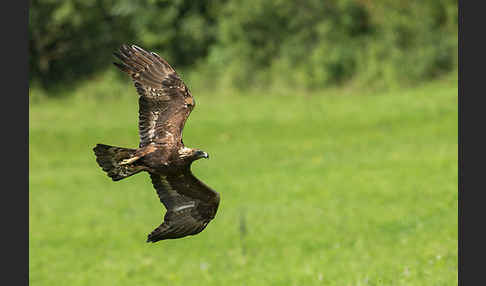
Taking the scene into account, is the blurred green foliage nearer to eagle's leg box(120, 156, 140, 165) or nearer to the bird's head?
the bird's head

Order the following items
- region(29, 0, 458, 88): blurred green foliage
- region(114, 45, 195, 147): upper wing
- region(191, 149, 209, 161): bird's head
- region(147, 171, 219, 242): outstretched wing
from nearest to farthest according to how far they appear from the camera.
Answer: region(191, 149, 209, 161): bird's head → region(114, 45, 195, 147): upper wing → region(147, 171, 219, 242): outstretched wing → region(29, 0, 458, 88): blurred green foliage

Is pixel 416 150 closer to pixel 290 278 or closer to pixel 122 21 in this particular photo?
pixel 290 278

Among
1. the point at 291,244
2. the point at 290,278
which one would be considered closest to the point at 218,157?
the point at 291,244

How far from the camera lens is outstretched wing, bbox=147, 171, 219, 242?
7646 millimetres

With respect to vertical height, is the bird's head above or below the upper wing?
below

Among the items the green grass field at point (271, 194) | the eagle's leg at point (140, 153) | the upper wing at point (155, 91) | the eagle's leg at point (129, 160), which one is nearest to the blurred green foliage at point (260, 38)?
the green grass field at point (271, 194)

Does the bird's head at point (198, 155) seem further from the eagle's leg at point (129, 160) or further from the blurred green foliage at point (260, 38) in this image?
the blurred green foliage at point (260, 38)

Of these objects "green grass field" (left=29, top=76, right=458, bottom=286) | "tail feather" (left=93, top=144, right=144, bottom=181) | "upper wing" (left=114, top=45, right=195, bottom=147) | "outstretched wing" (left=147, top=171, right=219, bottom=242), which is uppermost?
"upper wing" (left=114, top=45, right=195, bottom=147)

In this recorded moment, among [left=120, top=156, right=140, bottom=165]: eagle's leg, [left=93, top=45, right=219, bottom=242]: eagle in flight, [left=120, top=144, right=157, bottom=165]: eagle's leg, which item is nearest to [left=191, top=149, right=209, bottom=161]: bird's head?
[left=93, top=45, right=219, bottom=242]: eagle in flight

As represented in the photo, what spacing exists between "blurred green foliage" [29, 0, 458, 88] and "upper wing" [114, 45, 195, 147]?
67.5 feet

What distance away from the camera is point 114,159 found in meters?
7.16

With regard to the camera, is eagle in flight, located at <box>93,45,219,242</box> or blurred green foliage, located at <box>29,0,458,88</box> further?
blurred green foliage, located at <box>29,0,458,88</box>

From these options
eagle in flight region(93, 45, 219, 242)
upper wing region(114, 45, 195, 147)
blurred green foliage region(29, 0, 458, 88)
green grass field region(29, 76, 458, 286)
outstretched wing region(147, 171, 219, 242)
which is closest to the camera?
eagle in flight region(93, 45, 219, 242)

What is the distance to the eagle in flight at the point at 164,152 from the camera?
705 centimetres
